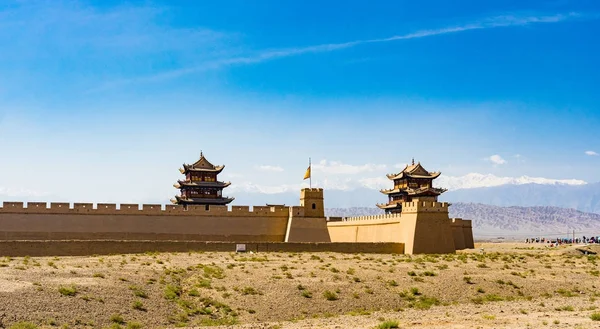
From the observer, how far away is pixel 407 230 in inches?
1954

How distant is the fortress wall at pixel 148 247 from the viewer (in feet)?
136

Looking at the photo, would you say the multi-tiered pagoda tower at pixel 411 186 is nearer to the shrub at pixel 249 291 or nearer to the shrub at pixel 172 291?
the shrub at pixel 249 291

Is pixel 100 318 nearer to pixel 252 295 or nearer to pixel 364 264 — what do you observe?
pixel 252 295

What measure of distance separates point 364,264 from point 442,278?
211 inches

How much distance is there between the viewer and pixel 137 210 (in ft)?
177

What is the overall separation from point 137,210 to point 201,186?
10888 millimetres

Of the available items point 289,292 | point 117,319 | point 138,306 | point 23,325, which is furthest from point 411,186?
point 23,325

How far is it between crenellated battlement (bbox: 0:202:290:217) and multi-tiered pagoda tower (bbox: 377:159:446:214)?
14.3 meters

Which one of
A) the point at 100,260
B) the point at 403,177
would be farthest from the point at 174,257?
the point at 403,177

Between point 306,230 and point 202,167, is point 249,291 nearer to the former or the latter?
point 306,230

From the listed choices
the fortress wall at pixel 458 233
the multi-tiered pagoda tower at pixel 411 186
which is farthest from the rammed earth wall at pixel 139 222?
the multi-tiered pagoda tower at pixel 411 186

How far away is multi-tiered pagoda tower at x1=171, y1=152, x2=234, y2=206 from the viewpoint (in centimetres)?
6406

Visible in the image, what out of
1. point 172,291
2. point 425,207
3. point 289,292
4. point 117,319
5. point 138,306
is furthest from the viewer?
point 425,207

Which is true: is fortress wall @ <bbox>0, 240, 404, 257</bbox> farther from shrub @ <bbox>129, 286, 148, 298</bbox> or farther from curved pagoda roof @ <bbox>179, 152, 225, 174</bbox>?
curved pagoda roof @ <bbox>179, 152, 225, 174</bbox>
